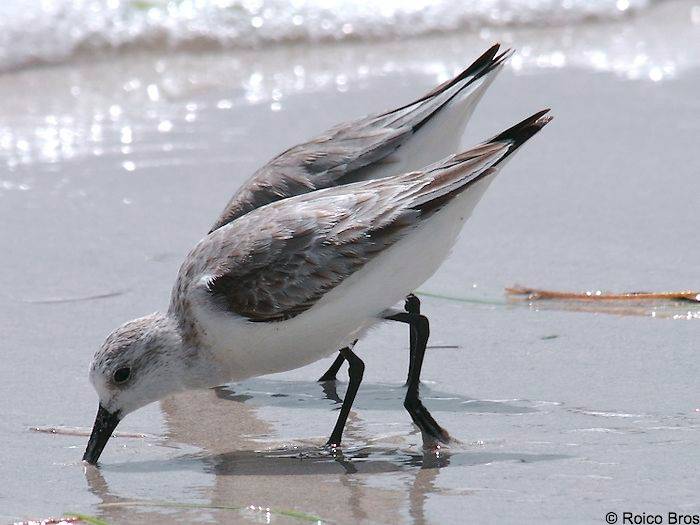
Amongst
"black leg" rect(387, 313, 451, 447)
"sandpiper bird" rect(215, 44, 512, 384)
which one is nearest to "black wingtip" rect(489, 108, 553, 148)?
"black leg" rect(387, 313, 451, 447)

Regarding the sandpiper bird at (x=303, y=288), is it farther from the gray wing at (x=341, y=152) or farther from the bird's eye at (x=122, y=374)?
the gray wing at (x=341, y=152)

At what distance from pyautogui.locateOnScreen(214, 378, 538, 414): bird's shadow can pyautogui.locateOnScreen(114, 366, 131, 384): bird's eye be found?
669 millimetres

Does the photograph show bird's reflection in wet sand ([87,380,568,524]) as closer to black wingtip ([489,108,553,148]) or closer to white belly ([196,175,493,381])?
white belly ([196,175,493,381])

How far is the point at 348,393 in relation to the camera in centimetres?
519

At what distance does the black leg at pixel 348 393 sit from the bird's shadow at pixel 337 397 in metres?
0.32

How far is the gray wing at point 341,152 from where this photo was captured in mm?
6262

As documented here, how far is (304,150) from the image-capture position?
6.48m

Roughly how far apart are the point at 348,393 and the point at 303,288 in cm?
45

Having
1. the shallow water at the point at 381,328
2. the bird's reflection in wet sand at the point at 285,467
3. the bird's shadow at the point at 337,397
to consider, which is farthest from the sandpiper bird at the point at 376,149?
the bird's reflection in wet sand at the point at 285,467

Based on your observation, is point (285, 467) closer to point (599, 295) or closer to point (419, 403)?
point (419, 403)

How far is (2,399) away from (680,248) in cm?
350

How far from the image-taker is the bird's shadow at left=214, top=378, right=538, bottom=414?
213 inches

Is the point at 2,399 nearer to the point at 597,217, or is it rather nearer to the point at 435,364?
the point at 435,364

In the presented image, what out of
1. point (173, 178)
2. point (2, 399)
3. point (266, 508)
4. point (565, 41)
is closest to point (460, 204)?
point (266, 508)
